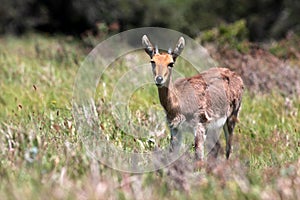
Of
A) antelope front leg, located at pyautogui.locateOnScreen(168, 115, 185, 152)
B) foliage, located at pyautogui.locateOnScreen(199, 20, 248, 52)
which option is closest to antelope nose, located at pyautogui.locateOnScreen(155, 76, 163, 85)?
antelope front leg, located at pyautogui.locateOnScreen(168, 115, 185, 152)

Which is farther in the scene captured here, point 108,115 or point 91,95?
point 91,95

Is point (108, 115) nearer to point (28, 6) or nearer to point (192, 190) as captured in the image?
point (192, 190)

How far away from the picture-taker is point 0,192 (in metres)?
5.21

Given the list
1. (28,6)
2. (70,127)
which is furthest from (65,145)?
(28,6)

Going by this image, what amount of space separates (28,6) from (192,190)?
23450mm

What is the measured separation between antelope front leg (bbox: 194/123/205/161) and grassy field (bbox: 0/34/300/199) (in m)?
0.37

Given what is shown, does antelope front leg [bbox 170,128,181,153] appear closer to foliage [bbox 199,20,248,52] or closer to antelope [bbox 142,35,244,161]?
antelope [bbox 142,35,244,161]

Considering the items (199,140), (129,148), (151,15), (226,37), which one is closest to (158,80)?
(129,148)

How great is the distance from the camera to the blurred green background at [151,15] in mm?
27031

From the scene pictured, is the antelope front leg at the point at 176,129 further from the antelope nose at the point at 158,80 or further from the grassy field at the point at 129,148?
the antelope nose at the point at 158,80

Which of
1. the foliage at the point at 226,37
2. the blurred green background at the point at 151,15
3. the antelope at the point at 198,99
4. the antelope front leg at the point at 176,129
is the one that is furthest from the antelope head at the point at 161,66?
the blurred green background at the point at 151,15

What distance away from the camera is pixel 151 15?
2870 centimetres

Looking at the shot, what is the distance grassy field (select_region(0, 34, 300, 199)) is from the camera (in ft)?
17.2

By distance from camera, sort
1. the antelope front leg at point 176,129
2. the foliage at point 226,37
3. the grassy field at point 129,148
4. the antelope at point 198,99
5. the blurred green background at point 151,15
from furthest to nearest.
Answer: the blurred green background at point 151,15 < the foliage at point 226,37 < the antelope front leg at point 176,129 < the antelope at point 198,99 < the grassy field at point 129,148
